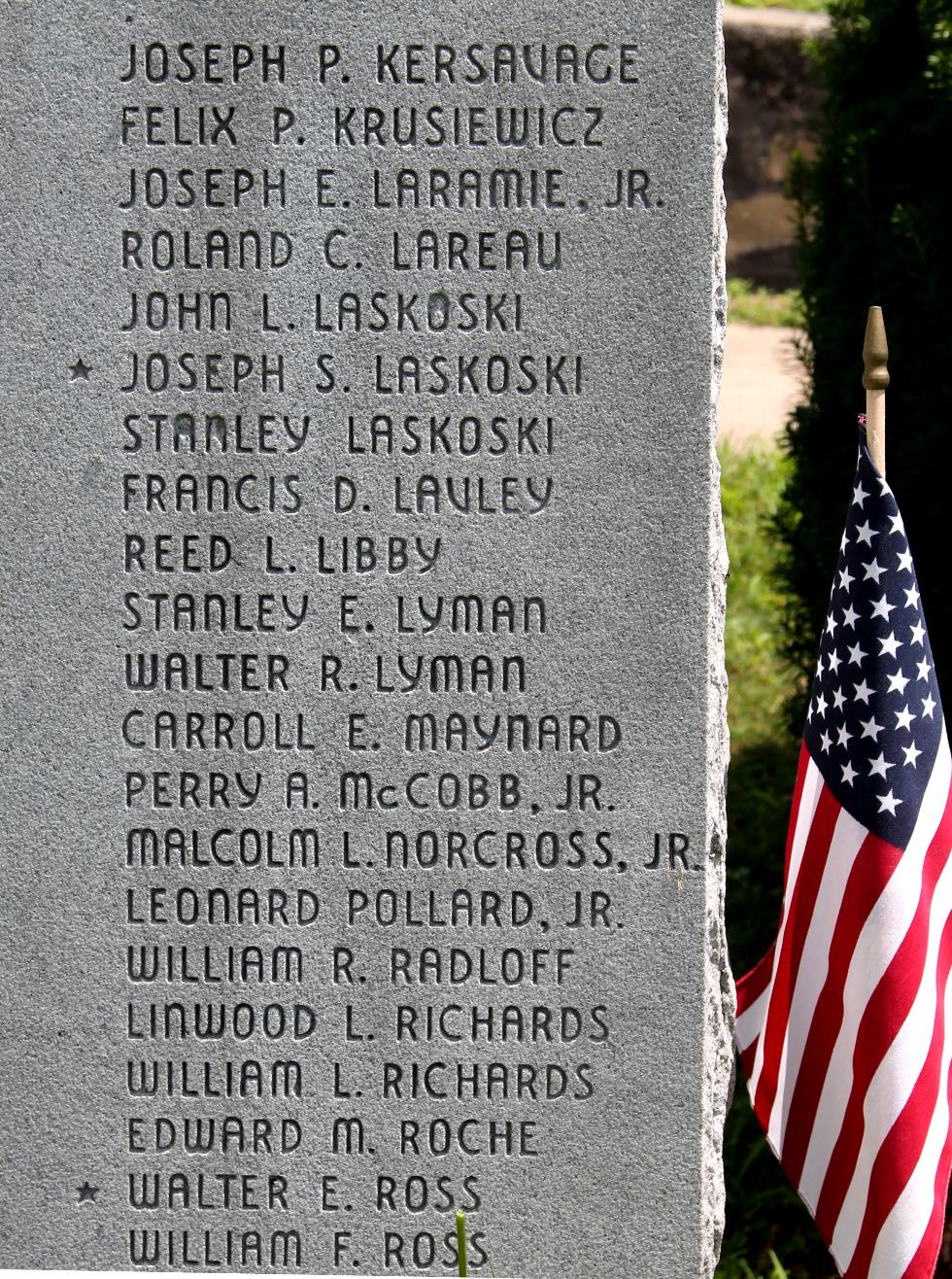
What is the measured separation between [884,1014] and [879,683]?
64cm

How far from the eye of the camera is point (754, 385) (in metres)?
9.53

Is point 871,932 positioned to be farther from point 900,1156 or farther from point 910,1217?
point 910,1217

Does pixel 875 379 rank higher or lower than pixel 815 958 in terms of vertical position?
higher

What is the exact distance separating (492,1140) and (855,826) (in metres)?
0.92

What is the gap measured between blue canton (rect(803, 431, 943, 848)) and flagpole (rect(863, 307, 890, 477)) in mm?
33

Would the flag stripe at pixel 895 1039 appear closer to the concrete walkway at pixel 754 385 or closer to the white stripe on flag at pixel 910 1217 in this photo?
the white stripe on flag at pixel 910 1217

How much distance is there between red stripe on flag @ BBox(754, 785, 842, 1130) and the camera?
322cm

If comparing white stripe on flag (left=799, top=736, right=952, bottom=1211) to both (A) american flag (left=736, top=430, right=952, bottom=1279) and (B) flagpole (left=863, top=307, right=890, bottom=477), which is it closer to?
(A) american flag (left=736, top=430, right=952, bottom=1279)

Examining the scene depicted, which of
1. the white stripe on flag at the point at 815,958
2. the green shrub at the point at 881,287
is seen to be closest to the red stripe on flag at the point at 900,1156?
the white stripe on flag at the point at 815,958

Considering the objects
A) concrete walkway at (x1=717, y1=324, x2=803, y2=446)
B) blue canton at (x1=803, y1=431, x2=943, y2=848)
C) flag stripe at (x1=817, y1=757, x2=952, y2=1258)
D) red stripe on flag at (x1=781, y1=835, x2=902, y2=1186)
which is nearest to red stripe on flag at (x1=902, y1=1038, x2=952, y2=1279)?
flag stripe at (x1=817, y1=757, x2=952, y2=1258)

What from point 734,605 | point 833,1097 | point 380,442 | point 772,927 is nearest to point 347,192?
point 380,442

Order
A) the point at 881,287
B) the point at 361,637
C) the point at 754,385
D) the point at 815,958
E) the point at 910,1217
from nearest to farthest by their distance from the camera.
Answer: the point at 361,637, the point at 910,1217, the point at 815,958, the point at 881,287, the point at 754,385

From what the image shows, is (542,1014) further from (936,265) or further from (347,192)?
(936,265)

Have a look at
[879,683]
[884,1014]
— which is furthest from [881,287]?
[884,1014]
